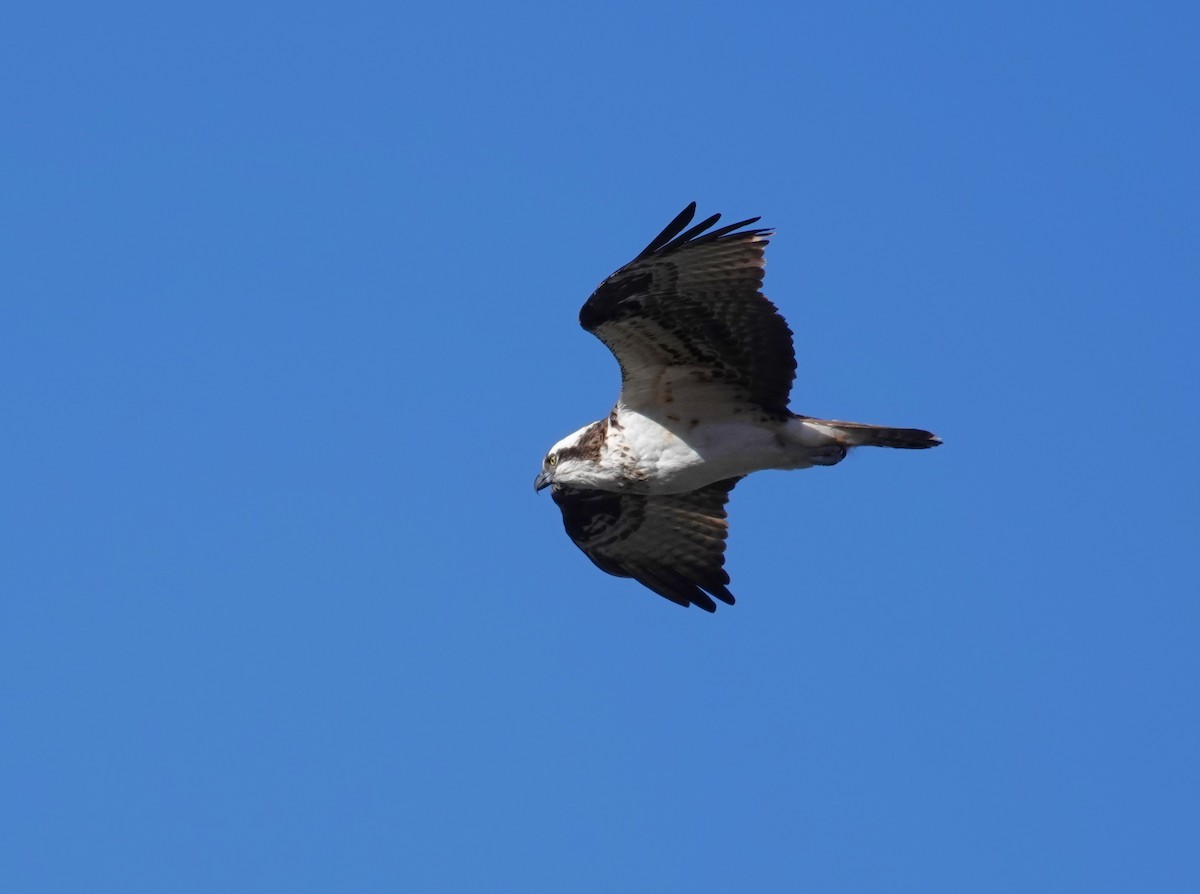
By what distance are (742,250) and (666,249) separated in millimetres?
482

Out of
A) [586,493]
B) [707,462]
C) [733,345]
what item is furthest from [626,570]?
[733,345]

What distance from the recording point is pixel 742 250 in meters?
11.5

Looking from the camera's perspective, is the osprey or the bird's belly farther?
the bird's belly

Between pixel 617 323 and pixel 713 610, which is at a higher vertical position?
pixel 617 323

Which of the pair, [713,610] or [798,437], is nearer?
[798,437]

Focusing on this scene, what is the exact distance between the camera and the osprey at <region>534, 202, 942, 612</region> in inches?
456

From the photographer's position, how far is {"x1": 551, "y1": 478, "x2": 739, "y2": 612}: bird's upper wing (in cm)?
1372

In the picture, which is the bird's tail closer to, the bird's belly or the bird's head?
the bird's belly

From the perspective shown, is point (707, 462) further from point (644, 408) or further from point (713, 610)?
point (713, 610)

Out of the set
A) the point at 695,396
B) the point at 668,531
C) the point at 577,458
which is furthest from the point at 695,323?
the point at 668,531

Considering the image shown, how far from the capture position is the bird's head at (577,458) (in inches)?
503

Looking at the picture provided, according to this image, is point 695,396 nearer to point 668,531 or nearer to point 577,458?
point 577,458

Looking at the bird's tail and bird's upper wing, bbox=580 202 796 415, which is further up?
bird's upper wing, bbox=580 202 796 415

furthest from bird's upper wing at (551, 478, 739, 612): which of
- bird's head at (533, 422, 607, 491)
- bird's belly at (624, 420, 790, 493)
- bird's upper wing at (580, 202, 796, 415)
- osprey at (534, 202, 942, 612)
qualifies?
bird's upper wing at (580, 202, 796, 415)
